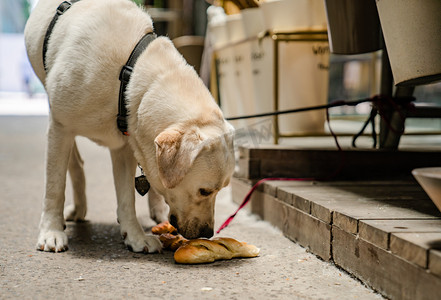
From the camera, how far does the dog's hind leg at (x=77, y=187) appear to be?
9.60 feet

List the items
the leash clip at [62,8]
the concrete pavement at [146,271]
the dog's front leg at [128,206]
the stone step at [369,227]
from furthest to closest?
the leash clip at [62,8]
the dog's front leg at [128,206]
the concrete pavement at [146,271]
the stone step at [369,227]

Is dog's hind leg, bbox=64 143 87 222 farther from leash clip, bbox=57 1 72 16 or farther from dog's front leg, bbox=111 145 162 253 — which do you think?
leash clip, bbox=57 1 72 16

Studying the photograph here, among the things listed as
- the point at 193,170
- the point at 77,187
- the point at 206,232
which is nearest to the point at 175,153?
the point at 193,170

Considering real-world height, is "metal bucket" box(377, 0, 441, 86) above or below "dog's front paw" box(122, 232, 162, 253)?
above

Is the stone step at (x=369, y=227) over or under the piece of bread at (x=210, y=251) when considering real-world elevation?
over

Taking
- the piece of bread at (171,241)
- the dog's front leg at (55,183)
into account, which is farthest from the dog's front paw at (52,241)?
the piece of bread at (171,241)

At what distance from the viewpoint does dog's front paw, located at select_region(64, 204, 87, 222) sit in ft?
9.78

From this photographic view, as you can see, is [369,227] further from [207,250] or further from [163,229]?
[163,229]

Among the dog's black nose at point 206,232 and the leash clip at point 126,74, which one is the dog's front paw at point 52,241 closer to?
the dog's black nose at point 206,232

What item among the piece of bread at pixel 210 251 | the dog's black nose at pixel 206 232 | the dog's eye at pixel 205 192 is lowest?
the piece of bread at pixel 210 251

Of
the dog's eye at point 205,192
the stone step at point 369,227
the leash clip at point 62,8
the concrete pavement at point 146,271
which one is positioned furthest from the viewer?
the leash clip at point 62,8

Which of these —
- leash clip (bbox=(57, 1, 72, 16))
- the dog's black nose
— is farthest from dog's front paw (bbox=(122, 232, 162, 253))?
leash clip (bbox=(57, 1, 72, 16))

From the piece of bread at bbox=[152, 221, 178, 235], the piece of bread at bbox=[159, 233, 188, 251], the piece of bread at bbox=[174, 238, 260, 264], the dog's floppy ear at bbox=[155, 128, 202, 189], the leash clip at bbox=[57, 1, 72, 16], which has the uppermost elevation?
the leash clip at bbox=[57, 1, 72, 16]

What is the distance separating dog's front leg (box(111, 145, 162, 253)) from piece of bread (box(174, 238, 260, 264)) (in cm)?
19
